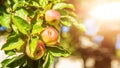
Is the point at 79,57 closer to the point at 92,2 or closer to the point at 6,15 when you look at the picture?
the point at 92,2

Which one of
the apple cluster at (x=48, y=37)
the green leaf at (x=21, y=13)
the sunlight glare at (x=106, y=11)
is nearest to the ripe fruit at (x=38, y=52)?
the apple cluster at (x=48, y=37)

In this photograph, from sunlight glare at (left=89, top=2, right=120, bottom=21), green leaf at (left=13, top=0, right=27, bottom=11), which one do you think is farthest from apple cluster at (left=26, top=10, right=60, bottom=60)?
sunlight glare at (left=89, top=2, right=120, bottom=21)

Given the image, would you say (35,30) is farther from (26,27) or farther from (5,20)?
(5,20)

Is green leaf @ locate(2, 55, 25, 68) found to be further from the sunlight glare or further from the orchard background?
the sunlight glare

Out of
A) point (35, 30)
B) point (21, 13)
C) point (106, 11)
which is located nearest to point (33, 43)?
point (35, 30)

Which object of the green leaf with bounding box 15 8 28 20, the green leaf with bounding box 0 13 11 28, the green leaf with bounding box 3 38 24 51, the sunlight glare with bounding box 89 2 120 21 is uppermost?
the green leaf with bounding box 15 8 28 20

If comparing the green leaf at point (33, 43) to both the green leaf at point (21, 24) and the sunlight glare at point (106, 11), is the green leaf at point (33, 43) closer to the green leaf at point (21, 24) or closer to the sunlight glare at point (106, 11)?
the green leaf at point (21, 24)
